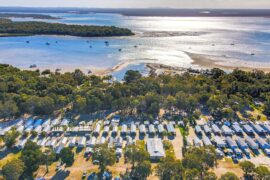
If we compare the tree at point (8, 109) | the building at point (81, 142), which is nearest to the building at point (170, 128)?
the building at point (81, 142)

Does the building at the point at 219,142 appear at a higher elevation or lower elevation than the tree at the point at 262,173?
lower

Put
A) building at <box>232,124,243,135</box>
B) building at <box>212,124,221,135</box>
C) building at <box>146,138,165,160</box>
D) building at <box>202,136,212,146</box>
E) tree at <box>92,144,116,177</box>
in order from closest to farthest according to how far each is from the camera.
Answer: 1. tree at <box>92,144,116,177</box>
2. building at <box>146,138,165,160</box>
3. building at <box>202,136,212,146</box>
4. building at <box>232,124,243,135</box>
5. building at <box>212,124,221,135</box>

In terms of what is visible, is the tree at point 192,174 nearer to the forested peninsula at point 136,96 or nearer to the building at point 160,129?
the building at point 160,129

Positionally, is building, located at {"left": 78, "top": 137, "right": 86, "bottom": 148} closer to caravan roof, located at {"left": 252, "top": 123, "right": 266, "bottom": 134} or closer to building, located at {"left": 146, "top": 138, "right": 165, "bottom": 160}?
building, located at {"left": 146, "top": 138, "right": 165, "bottom": 160}

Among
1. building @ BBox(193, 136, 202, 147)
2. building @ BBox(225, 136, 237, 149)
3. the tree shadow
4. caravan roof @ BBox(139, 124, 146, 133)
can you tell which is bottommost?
the tree shadow

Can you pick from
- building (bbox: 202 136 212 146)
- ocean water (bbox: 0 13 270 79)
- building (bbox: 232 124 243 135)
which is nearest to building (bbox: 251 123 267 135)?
building (bbox: 232 124 243 135)

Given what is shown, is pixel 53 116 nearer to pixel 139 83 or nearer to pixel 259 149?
pixel 139 83

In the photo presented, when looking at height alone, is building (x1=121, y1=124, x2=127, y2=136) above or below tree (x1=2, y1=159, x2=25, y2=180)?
below

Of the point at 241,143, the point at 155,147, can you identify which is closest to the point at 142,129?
the point at 155,147
